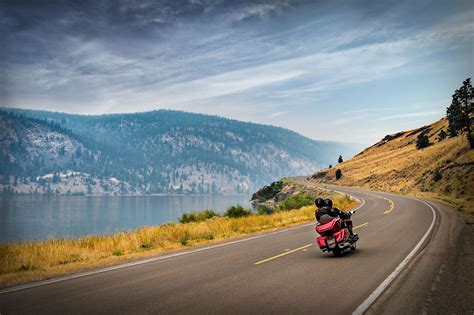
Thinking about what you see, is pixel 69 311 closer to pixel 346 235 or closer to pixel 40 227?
pixel 346 235

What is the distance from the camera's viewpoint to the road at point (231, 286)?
635 cm

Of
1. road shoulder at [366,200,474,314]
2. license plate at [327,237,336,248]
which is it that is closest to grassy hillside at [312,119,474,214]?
road shoulder at [366,200,474,314]

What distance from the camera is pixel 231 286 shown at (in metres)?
7.76

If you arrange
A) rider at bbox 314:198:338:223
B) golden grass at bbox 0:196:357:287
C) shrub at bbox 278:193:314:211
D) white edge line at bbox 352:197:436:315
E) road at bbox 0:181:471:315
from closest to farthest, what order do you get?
white edge line at bbox 352:197:436:315 → road at bbox 0:181:471:315 → golden grass at bbox 0:196:357:287 → rider at bbox 314:198:338:223 → shrub at bbox 278:193:314:211

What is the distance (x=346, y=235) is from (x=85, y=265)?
800cm

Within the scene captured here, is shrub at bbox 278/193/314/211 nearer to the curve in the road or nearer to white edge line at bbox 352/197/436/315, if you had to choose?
the curve in the road

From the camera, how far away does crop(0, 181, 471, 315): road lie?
635 centimetres

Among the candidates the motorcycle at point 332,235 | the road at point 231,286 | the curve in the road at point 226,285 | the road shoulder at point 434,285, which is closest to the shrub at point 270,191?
the road shoulder at point 434,285

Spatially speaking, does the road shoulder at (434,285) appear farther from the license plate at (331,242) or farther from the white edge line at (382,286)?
the license plate at (331,242)

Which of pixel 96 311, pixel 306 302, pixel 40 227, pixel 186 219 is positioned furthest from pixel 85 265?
pixel 40 227

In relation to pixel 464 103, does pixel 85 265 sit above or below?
below

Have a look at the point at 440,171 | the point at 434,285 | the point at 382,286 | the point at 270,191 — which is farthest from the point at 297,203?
the point at 270,191

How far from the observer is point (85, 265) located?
10953 mm

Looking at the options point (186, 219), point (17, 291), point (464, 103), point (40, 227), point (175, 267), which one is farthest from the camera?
point (40, 227)
